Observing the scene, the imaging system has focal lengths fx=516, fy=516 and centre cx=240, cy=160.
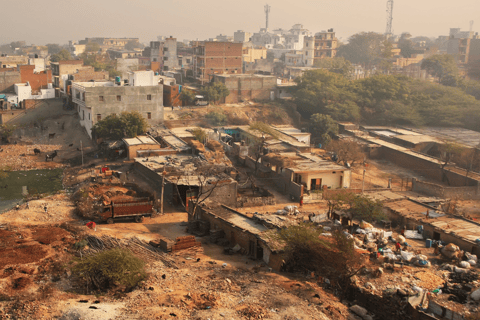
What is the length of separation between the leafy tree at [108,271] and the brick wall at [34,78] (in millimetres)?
42743

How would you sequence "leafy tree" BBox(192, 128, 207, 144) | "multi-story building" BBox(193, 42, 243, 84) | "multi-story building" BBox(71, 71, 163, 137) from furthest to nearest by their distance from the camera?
"multi-story building" BBox(193, 42, 243, 84) < "multi-story building" BBox(71, 71, 163, 137) < "leafy tree" BBox(192, 128, 207, 144)

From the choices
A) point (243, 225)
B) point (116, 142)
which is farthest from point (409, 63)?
point (243, 225)

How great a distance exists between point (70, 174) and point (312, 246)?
73.1ft

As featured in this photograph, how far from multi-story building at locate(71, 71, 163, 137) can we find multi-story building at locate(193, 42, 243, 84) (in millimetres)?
18533

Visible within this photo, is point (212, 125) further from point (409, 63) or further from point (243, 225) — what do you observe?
point (409, 63)

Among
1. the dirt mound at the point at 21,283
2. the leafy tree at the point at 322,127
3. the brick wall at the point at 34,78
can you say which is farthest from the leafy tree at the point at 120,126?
the dirt mound at the point at 21,283

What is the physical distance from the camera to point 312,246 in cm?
1942

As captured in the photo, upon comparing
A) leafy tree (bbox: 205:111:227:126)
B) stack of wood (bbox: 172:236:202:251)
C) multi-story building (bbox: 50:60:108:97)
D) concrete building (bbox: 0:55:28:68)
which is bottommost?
stack of wood (bbox: 172:236:202:251)

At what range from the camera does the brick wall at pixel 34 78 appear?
55.7m

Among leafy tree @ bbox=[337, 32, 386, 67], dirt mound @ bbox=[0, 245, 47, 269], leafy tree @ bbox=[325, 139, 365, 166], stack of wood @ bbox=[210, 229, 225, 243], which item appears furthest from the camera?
leafy tree @ bbox=[337, 32, 386, 67]

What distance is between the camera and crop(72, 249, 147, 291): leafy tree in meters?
17.3

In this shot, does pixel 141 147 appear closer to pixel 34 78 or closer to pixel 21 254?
pixel 21 254

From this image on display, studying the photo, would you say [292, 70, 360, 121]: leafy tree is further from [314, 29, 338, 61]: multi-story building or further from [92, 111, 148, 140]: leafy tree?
[314, 29, 338, 61]: multi-story building

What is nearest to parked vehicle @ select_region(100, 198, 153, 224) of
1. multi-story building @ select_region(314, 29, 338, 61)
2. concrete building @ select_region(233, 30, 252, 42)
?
multi-story building @ select_region(314, 29, 338, 61)
